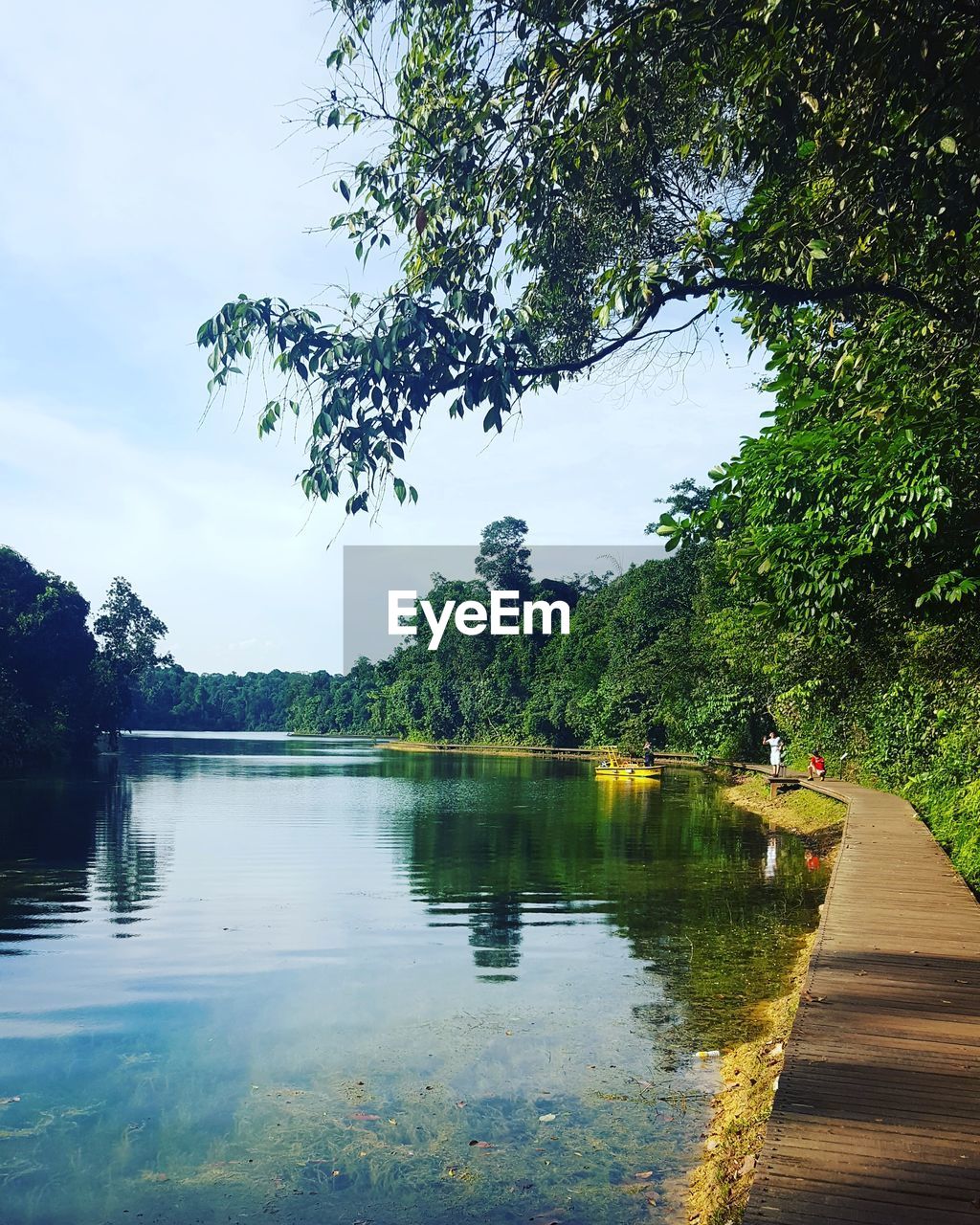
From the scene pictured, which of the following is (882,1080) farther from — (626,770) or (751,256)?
(626,770)

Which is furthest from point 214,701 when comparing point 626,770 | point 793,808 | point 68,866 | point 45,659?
point 68,866

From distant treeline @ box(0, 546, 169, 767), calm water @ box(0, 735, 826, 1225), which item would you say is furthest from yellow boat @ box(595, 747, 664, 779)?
distant treeline @ box(0, 546, 169, 767)

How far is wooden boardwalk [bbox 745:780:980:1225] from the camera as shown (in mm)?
4594

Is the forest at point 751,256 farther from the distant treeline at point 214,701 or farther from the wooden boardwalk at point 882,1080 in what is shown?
the distant treeline at point 214,701

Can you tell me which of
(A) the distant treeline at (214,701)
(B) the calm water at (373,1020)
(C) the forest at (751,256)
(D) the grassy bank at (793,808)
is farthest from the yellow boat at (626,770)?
(A) the distant treeline at (214,701)

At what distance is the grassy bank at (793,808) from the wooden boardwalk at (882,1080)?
49.2 feet

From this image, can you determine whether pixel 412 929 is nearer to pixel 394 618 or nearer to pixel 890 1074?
pixel 890 1074

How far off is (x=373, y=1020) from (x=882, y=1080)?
5.59m

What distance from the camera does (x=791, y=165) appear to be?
791 centimetres

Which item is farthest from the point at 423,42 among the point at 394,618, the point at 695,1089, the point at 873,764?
the point at 394,618

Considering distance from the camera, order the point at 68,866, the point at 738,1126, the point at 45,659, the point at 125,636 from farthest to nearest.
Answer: the point at 125,636 → the point at 45,659 → the point at 68,866 → the point at 738,1126

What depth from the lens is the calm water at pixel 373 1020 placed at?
267 inches

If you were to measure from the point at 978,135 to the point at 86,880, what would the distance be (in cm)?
1806

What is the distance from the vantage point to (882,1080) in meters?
6.10
